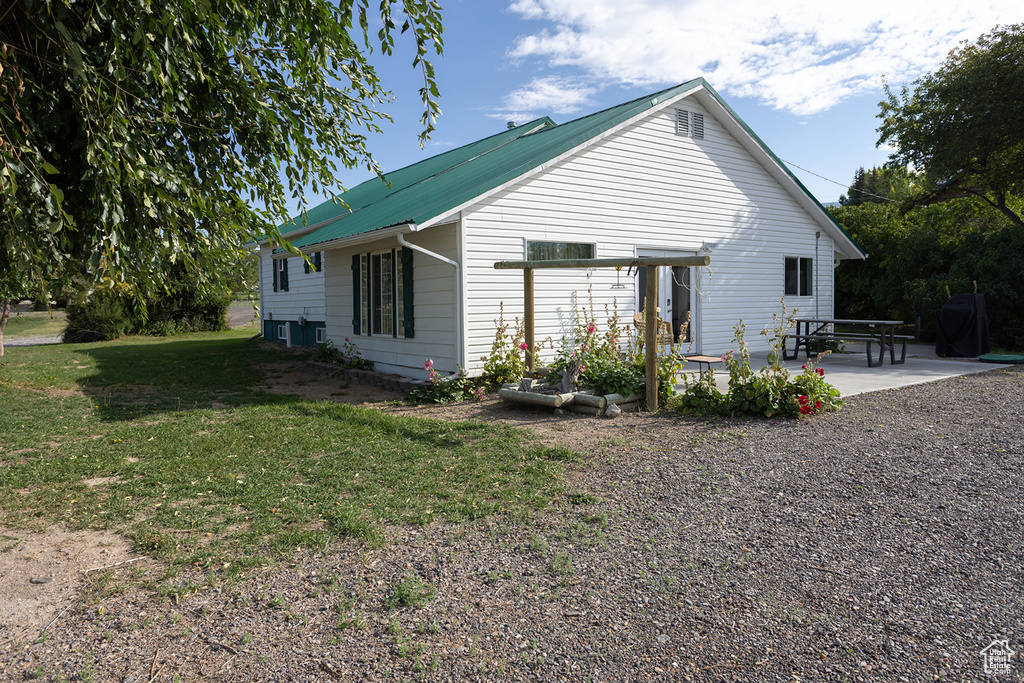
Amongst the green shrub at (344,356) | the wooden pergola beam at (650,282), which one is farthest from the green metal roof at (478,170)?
the green shrub at (344,356)

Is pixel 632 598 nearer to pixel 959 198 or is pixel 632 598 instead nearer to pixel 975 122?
pixel 975 122

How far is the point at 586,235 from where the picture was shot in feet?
35.0

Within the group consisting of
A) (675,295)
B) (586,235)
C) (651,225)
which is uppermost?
(651,225)

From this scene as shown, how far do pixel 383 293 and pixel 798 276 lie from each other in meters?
9.38

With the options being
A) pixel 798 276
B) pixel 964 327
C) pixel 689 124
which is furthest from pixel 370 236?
pixel 964 327

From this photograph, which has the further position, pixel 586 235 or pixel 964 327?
pixel 964 327

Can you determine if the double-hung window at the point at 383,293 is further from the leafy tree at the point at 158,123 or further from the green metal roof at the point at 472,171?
the leafy tree at the point at 158,123

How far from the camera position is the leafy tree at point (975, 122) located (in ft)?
47.7

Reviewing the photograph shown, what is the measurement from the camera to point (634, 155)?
11.3m

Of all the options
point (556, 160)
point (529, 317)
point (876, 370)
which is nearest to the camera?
point (529, 317)

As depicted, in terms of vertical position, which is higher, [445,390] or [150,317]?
[150,317]

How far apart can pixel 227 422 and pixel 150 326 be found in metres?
18.8

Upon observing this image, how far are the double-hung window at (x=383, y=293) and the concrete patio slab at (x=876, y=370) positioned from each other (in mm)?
4564

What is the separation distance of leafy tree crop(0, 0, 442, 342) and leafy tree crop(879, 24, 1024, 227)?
615 inches
